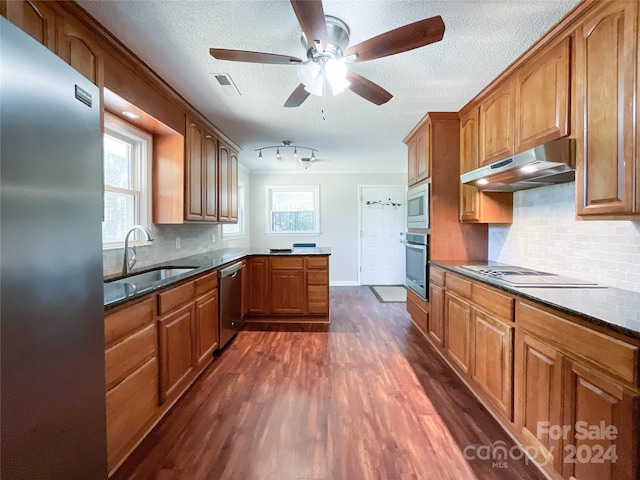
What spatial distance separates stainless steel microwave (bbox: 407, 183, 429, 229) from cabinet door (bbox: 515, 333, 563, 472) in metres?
1.69

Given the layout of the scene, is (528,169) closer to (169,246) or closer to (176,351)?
(176,351)

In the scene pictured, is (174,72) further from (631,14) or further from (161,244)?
(631,14)

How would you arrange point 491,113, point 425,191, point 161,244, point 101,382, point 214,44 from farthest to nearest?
point 425,191 < point 161,244 < point 491,113 < point 214,44 < point 101,382

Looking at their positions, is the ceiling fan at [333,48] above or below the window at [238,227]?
above

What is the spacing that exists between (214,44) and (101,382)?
1.90m

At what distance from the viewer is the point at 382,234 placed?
610 centimetres

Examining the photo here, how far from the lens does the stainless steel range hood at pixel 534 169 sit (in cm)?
160

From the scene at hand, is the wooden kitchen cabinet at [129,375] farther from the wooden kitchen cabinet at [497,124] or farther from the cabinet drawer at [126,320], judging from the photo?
the wooden kitchen cabinet at [497,124]

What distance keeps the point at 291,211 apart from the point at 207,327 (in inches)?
153

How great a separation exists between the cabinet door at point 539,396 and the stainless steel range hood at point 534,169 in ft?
3.16

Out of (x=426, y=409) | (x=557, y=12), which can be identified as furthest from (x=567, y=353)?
(x=557, y=12)

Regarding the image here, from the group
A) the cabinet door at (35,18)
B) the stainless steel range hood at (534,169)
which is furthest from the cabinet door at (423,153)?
the cabinet door at (35,18)

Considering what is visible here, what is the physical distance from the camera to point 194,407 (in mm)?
2004

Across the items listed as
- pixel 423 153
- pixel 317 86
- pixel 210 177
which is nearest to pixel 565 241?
pixel 423 153
